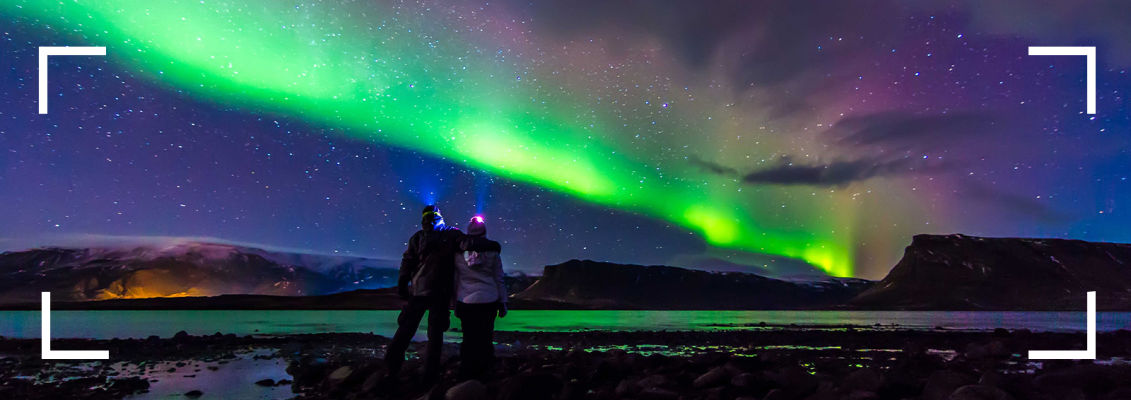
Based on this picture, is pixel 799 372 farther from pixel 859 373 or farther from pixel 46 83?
pixel 46 83

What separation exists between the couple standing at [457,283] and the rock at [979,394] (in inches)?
214

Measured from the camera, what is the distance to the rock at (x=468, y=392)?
7.32 meters

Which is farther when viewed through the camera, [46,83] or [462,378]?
[46,83]

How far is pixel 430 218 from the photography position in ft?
29.8

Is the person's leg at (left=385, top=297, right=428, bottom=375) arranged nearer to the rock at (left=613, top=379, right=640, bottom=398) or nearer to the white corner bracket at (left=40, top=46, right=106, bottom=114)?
the rock at (left=613, top=379, right=640, bottom=398)

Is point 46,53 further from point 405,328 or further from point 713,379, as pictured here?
point 713,379

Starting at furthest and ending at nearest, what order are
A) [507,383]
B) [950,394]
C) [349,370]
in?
1. [349,370]
2. [507,383]
3. [950,394]

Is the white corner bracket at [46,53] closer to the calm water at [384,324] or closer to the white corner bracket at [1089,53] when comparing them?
the white corner bracket at [1089,53]

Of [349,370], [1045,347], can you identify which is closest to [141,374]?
[349,370]

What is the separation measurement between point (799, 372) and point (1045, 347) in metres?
18.8

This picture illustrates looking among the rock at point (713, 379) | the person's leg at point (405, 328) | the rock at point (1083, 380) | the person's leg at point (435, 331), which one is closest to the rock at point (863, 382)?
the rock at point (713, 379)

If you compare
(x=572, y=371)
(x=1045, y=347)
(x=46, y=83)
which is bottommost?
(x=1045, y=347)

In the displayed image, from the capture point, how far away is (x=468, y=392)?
7.36 meters

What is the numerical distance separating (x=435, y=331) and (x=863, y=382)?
221 inches
